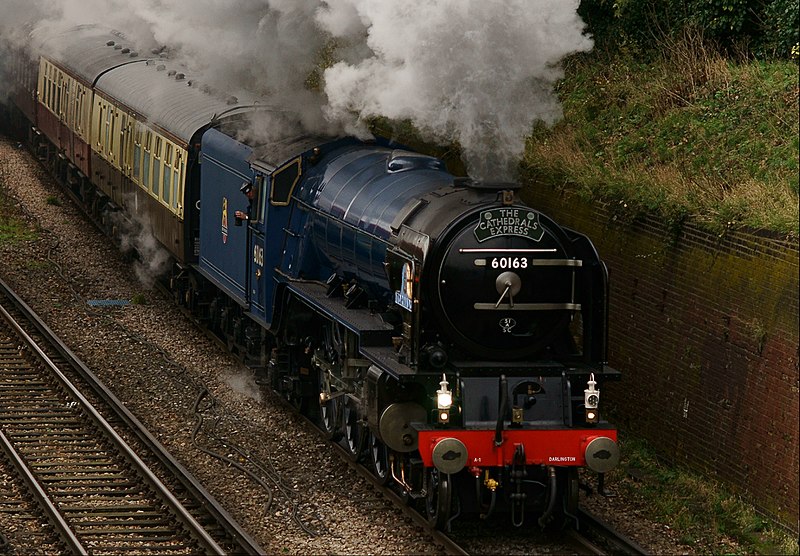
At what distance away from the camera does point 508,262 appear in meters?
9.91

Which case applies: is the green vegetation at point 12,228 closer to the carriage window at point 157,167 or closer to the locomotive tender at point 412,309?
the carriage window at point 157,167

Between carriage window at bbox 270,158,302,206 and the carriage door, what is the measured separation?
0.43 feet

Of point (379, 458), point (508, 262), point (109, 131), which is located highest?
point (508, 262)

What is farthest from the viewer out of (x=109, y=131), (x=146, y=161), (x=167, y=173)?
(x=109, y=131)

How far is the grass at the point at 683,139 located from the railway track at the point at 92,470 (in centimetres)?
477

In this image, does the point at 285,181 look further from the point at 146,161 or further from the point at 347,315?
the point at 146,161

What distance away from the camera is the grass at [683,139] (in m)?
11.5

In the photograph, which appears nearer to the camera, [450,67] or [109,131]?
[450,67]

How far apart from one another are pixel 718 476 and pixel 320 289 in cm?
403

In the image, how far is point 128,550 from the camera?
1008 cm

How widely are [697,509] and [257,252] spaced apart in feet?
17.3

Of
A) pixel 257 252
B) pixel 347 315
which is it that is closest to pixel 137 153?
pixel 257 252

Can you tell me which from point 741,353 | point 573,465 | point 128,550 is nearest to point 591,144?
point 741,353

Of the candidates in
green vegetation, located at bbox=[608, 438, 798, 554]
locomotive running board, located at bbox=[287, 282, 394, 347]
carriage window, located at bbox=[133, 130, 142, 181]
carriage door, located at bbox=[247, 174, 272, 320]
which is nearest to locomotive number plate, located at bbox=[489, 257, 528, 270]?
locomotive running board, located at bbox=[287, 282, 394, 347]
